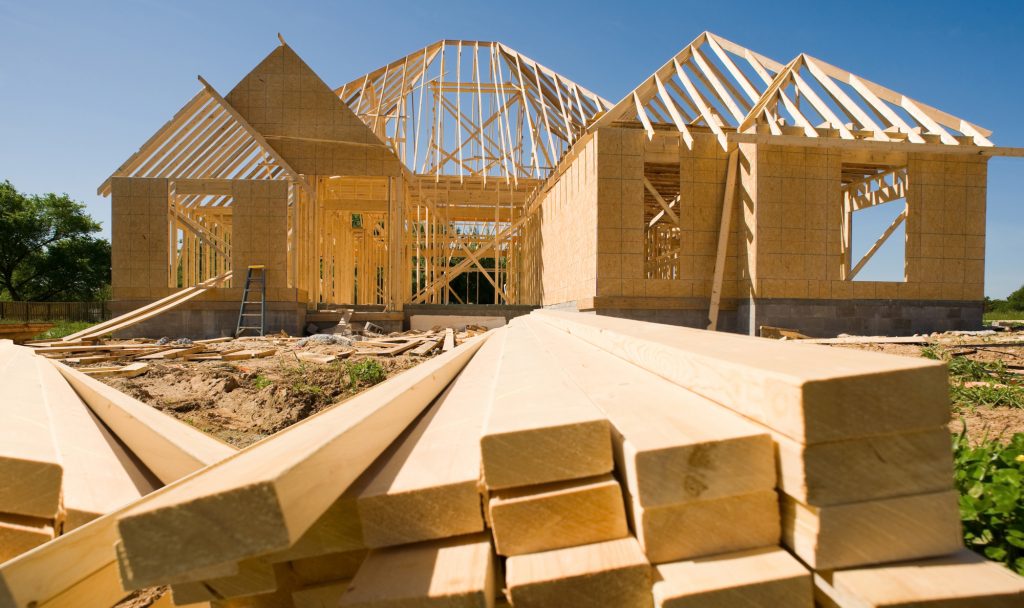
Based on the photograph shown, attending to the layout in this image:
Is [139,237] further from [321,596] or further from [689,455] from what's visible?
[689,455]

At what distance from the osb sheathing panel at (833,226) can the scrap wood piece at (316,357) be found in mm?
7423

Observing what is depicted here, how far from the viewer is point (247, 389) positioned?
219 inches

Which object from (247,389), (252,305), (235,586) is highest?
(252,305)

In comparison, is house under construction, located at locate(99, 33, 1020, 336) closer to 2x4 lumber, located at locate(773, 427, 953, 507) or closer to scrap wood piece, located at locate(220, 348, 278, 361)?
scrap wood piece, located at locate(220, 348, 278, 361)

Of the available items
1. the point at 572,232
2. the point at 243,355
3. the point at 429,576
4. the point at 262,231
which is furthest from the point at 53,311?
the point at 429,576

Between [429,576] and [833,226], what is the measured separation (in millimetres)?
10762

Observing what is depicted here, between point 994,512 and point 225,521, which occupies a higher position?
point 225,521

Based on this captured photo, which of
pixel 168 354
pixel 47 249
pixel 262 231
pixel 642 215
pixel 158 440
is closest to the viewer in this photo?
pixel 158 440

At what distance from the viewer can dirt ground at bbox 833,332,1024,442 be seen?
3320mm

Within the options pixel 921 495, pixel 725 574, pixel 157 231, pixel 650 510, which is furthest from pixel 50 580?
pixel 157 231

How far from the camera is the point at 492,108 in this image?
2069cm

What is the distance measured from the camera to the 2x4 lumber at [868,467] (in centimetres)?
106

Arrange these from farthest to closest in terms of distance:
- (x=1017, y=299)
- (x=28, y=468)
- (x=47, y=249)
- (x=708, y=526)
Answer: (x=1017, y=299), (x=47, y=249), (x=28, y=468), (x=708, y=526)

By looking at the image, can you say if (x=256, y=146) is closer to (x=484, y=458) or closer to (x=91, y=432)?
(x=91, y=432)
